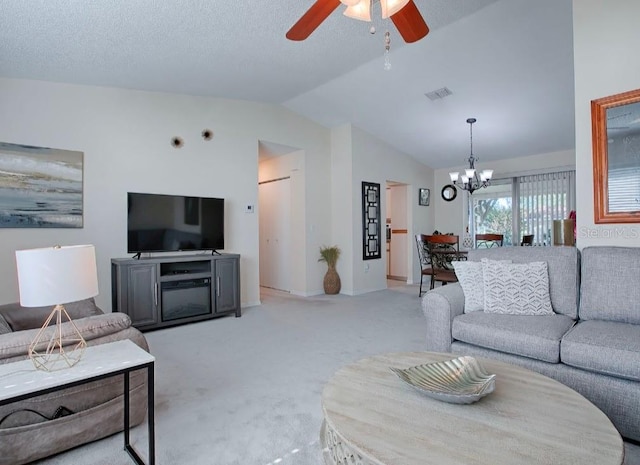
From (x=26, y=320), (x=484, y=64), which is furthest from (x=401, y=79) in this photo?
(x=26, y=320)

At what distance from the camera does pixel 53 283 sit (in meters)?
1.32

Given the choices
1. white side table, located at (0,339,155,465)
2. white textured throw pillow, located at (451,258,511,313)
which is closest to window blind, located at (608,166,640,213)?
white textured throw pillow, located at (451,258,511,313)

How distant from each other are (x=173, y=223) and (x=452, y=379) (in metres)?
3.61

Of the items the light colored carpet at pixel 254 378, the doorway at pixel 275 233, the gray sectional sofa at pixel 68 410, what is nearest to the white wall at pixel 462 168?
the light colored carpet at pixel 254 378

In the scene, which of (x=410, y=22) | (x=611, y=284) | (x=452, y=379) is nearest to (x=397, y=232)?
(x=611, y=284)

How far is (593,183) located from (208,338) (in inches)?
138

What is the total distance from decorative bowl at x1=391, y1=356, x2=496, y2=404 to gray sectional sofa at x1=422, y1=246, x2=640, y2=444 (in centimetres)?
71

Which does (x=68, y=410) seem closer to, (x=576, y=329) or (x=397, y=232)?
(x=576, y=329)

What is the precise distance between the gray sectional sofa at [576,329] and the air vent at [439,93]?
256 cm

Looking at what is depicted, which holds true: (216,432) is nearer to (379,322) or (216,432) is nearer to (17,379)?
(17,379)

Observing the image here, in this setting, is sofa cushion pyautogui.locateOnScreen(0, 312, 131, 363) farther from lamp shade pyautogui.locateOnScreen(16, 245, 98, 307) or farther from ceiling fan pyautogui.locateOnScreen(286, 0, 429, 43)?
ceiling fan pyautogui.locateOnScreen(286, 0, 429, 43)

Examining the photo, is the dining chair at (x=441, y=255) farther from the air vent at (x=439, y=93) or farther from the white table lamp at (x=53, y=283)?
the white table lamp at (x=53, y=283)

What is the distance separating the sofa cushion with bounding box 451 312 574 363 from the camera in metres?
1.95

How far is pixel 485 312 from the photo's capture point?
2377 millimetres
